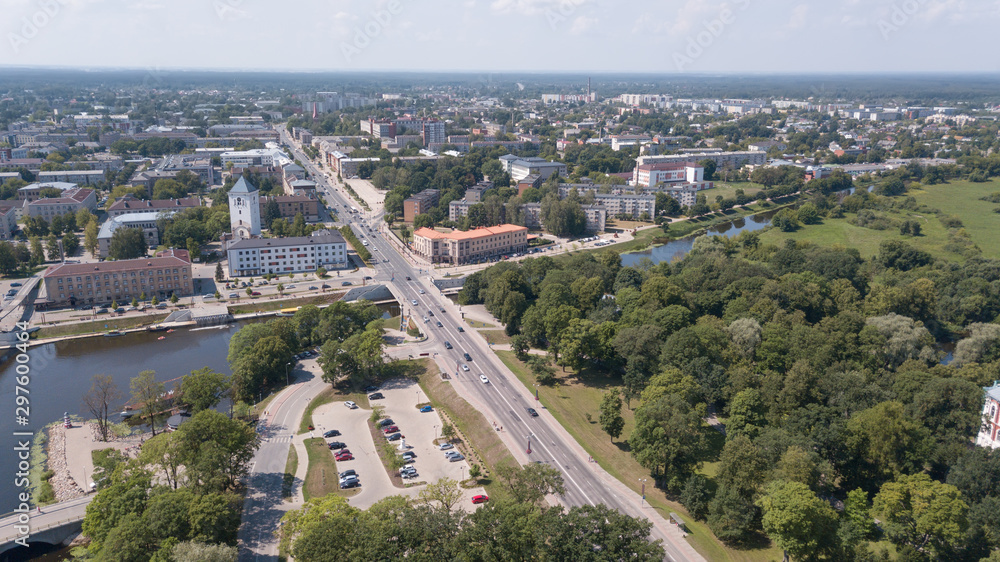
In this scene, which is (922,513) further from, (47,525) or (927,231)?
(927,231)

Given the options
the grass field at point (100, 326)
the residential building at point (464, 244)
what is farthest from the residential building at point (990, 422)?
the grass field at point (100, 326)

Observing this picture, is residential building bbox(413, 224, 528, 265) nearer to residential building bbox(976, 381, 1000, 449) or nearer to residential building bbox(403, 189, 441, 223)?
residential building bbox(403, 189, 441, 223)

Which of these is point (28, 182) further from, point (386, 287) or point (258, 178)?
point (386, 287)

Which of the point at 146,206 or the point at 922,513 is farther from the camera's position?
the point at 146,206

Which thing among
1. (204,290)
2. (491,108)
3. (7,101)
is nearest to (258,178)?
(204,290)

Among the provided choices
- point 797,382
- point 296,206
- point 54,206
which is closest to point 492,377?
point 797,382

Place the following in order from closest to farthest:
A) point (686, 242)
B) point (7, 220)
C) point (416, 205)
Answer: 1. point (7, 220)
2. point (686, 242)
3. point (416, 205)
